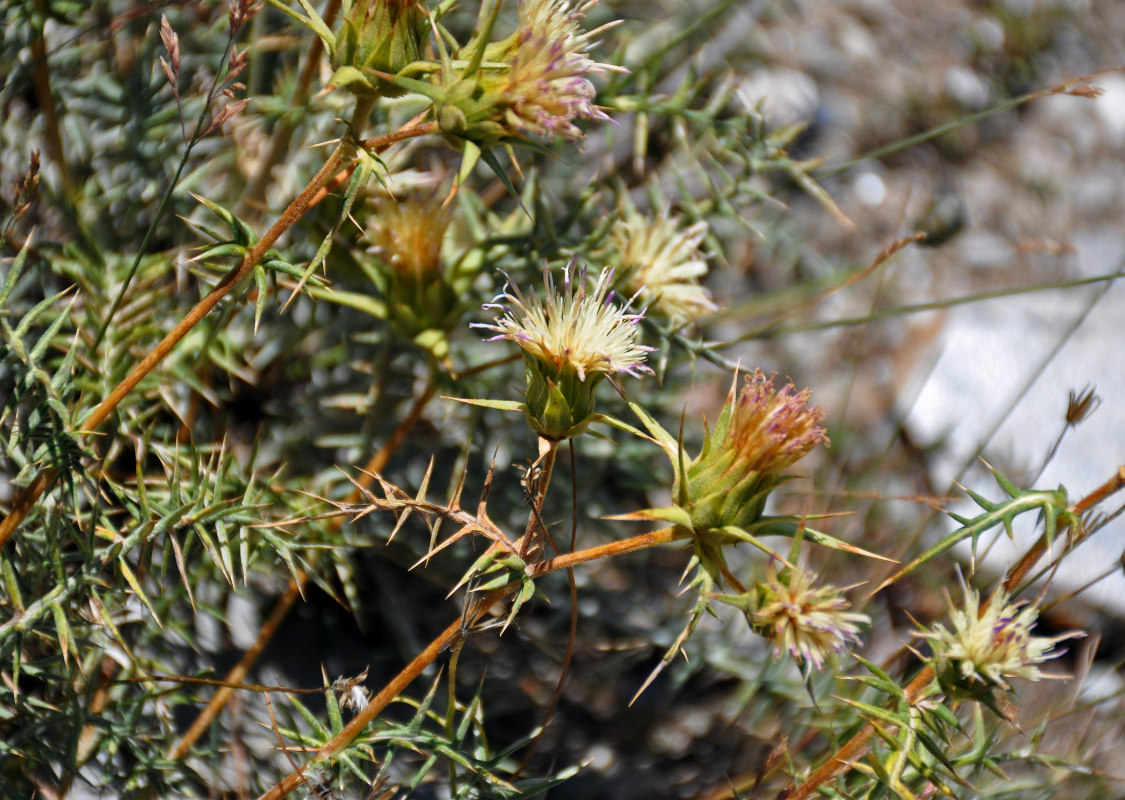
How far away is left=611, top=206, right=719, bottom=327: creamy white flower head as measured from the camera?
1.74 m

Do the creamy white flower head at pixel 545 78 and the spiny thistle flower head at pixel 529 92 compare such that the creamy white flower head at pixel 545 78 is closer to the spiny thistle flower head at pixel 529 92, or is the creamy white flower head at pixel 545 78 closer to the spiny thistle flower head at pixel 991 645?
the spiny thistle flower head at pixel 529 92

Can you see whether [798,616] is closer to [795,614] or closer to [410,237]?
[795,614]

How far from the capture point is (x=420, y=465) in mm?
2150

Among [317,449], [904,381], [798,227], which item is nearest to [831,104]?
[798,227]

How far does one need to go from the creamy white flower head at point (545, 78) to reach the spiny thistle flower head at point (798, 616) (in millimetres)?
616

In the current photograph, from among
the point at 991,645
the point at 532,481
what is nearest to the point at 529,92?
the point at 532,481

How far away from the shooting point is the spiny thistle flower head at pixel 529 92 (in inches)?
44.1

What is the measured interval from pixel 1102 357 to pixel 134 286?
2.96 metres

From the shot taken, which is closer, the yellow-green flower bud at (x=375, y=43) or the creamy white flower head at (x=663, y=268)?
the yellow-green flower bud at (x=375, y=43)

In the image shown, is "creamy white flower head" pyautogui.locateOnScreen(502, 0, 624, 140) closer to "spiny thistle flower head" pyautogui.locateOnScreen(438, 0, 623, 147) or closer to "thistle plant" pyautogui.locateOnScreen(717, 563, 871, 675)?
"spiny thistle flower head" pyautogui.locateOnScreen(438, 0, 623, 147)

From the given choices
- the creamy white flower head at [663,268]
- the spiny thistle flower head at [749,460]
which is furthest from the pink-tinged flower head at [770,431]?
the creamy white flower head at [663,268]

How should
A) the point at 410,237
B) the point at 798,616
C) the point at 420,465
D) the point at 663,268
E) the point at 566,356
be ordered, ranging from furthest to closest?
the point at 420,465
the point at 663,268
the point at 410,237
the point at 566,356
the point at 798,616

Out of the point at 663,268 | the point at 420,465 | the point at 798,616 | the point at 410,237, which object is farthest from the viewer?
the point at 420,465

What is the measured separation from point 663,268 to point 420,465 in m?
0.78
